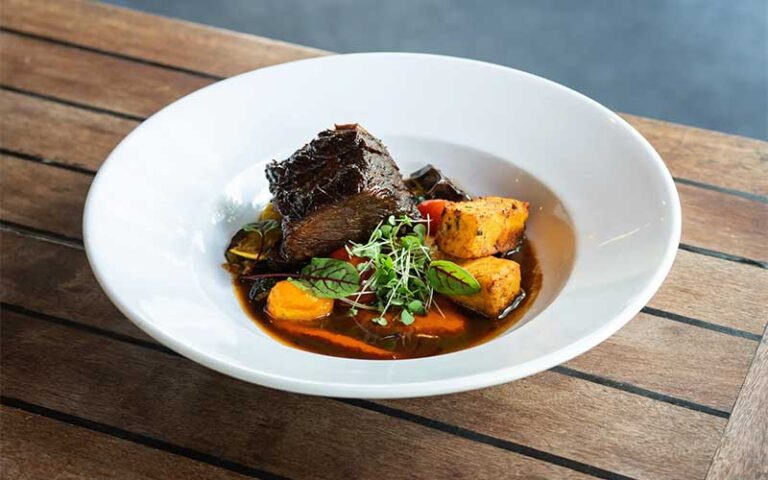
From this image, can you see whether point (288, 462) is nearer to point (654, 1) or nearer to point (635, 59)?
point (635, 59)

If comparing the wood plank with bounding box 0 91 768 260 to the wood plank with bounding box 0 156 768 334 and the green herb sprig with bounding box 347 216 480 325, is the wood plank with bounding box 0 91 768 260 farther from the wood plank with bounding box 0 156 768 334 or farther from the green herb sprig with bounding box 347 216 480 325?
the green herb sprig with bounding box 347 216 480 325

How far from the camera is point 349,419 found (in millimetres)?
1642

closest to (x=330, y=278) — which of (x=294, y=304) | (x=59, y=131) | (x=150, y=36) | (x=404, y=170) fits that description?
(x=294, y=304)

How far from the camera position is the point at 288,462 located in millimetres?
1563

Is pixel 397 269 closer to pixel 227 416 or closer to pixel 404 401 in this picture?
pixel 404 401

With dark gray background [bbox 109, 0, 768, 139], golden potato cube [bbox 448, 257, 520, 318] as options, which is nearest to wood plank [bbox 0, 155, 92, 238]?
golden potato cube [bbox 448, 257, 520, 318]

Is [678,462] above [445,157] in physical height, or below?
below

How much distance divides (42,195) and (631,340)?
4.74 ft

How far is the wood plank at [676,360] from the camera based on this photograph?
1.69 m

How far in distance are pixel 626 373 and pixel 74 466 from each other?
A: 102cm

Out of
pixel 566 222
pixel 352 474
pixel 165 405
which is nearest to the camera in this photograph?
pixel 352 474

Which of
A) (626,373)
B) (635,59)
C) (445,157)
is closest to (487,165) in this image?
(445,157)

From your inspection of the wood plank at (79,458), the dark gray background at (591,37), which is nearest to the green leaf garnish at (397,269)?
the wood plank at (79,458)

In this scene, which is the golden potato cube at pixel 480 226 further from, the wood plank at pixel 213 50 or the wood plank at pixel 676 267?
the wood plank at pixel 213 50
